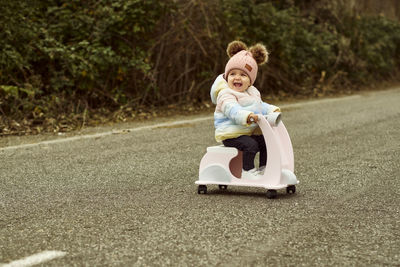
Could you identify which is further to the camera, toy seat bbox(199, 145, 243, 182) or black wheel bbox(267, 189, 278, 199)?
toy seat bbox(199, 145, 243, 182)

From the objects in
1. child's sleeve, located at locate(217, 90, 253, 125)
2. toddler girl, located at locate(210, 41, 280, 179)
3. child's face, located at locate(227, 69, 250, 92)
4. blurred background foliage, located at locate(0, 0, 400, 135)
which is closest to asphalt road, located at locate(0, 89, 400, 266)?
toddler girl, located at locate(210, 41, 280, 179)

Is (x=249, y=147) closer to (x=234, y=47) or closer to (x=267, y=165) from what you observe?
(x=267, y=165)

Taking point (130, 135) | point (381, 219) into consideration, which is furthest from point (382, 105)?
point (381, 219)

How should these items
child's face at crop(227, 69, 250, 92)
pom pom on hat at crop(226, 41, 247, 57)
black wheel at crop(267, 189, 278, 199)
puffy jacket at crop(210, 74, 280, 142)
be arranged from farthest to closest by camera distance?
pom pom on hat at crop(226, 41, 247, 57) < child's face at crop(227, 69, 250, 92) < puffy jacket at crop(210, 74, 280, 142) < black wheel at crop(267, 189, 278, 199)

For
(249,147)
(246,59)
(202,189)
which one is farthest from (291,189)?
(246,59)

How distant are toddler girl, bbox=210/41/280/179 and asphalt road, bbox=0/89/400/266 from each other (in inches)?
14.1

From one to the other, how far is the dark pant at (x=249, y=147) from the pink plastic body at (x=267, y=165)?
61mm

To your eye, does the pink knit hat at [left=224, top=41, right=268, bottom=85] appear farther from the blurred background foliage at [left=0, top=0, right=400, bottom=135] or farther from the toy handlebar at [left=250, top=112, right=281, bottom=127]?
the blurred background foliage at [left=0, top=0, right=400, bottom=135]

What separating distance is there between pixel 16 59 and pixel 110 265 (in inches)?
276

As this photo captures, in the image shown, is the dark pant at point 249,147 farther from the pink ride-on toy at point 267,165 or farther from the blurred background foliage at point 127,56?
the blurred background foliage at point 127,56

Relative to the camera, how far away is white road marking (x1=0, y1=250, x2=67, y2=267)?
11.2ft

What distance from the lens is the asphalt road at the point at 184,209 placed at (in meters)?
3.62

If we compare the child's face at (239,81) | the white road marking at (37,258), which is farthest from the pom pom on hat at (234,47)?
the white road marking at (37,258)

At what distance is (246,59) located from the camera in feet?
17.5
